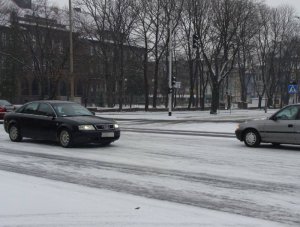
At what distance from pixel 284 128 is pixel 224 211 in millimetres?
8183

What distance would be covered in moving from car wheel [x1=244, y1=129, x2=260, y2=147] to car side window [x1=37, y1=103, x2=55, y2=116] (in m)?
6.13

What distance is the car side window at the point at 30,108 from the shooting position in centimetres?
1565

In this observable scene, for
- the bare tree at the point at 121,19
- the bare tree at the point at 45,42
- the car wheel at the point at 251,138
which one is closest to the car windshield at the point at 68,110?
the car wheel at the point at 251,138

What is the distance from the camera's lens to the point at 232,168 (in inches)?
414

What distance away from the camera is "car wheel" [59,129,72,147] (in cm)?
1409

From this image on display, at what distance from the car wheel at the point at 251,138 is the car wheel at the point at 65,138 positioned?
18.1 feet

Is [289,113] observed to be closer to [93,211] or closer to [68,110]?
[68,110]

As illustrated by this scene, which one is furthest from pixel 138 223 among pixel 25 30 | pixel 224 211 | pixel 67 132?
pixel 25 30

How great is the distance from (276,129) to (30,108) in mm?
7926

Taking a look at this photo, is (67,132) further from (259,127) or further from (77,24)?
(77,24)

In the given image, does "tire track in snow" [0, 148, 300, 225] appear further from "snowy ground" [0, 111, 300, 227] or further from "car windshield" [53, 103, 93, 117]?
"car windshield" [53, 103, 93, 117]

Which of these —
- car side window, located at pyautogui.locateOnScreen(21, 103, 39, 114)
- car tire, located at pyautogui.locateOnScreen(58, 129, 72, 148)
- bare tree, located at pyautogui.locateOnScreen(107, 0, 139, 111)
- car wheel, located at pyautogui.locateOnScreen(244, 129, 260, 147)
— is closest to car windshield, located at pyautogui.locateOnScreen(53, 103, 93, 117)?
car tire, located at pyautogui.locateOnScreen(58, 129, 72, 148)

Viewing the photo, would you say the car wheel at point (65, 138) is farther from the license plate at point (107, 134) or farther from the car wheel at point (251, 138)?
the car wheel at point (251, 138)

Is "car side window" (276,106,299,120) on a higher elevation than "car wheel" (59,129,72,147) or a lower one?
higher
